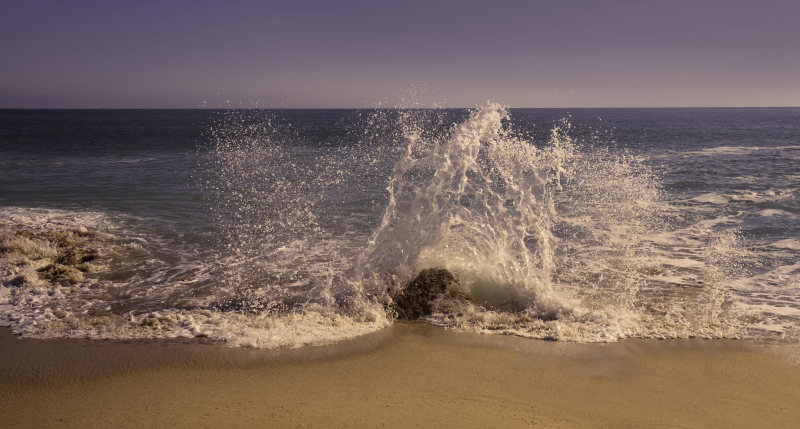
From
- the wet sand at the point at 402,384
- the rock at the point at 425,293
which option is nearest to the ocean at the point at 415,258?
the rock at the point at 425,293

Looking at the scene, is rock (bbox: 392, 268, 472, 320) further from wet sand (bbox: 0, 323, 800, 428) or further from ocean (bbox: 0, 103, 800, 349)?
wet sand (bbox: 0, 323, 800, 428)

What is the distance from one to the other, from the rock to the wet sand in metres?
0.64

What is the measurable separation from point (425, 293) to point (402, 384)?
78.6 inches

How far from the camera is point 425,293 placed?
614cm

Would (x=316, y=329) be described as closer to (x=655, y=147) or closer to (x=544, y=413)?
(x=544, y=413)

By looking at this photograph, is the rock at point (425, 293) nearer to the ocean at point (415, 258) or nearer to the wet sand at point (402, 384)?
the ocean at point (415, 258)

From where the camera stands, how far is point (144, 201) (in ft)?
41.3

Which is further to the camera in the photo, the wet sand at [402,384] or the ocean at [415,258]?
the ocean at [415,258]

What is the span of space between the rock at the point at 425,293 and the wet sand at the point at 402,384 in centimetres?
64

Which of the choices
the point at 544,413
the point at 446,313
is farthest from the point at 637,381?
the point at 446,313

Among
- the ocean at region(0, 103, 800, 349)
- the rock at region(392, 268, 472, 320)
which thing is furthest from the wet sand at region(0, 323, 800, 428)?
the rock at region(392, 268, 472, 320)

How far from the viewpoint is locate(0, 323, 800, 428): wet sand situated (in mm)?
3703

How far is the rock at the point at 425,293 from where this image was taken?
19.6ft

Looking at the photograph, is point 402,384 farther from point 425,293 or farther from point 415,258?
point 415,258
